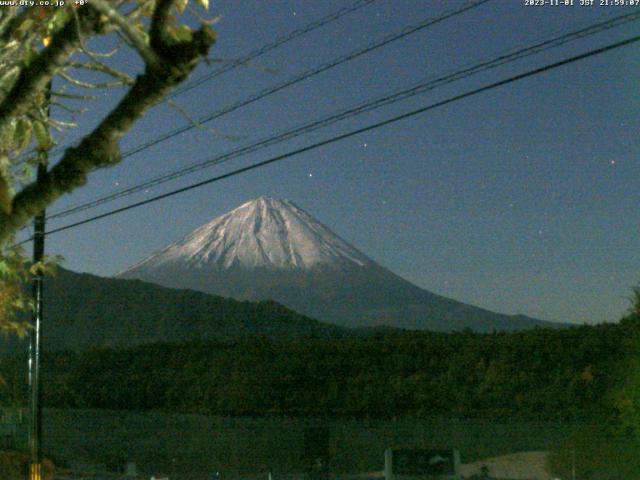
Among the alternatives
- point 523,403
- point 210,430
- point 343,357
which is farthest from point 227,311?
point 523,403

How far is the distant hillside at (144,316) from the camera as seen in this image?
75625 millimetres

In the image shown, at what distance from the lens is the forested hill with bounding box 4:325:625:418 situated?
41.1 m

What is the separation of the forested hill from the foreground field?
237cm

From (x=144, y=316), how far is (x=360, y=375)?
1349 inches

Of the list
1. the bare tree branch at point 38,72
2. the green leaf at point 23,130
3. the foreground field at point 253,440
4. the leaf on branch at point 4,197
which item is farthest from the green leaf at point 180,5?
the foreground field at point 253,440

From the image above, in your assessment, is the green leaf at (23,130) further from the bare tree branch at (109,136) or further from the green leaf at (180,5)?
the bare tree branch at (109,136)

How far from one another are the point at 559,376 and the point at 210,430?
14794mm

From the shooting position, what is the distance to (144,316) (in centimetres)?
7962

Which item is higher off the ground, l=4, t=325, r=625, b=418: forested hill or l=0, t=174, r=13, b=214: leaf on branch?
l=0, t=174, r=13, b=214: leaf on branch

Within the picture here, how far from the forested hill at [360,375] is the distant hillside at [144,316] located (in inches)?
574

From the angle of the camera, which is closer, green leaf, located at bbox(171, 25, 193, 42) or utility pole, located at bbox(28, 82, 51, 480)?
green leaf, located at bbox(171, 25, 193, 42)

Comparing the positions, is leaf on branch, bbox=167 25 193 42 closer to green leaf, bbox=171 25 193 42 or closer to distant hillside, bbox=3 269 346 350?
green leaf, bbox=171 25 193 42

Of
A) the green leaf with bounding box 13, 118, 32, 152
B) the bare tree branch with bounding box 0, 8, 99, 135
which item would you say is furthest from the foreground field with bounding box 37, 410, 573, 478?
the bare tree branch with bounding box 0, 8, 99, 135

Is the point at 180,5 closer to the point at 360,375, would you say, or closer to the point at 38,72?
the point at 38,72
